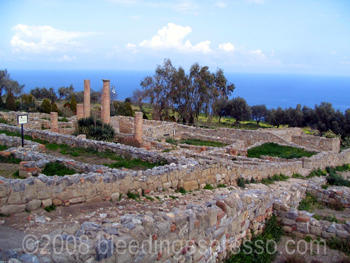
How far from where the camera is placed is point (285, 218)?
7.29 metres

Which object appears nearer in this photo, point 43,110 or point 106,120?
point 106,120

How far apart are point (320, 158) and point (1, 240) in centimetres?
1742

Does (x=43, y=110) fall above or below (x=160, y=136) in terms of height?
above

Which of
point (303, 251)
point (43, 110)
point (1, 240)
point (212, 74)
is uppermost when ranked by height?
point (212, 74)

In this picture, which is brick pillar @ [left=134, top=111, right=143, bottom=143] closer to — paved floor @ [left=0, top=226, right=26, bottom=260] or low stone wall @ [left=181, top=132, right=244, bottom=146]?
low stone wall @ [left=181, top=132, right=244, bottom=146]

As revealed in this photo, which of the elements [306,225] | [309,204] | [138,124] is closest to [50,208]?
[306,225]

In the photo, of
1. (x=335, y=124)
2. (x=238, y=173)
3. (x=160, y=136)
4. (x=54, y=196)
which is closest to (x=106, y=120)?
(x=160, y=136)

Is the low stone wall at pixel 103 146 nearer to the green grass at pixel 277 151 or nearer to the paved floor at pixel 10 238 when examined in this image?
the paved floor at pixel 10 238

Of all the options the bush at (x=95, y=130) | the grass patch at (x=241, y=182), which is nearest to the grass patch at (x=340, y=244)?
the grass patch at (x=241, y=182)

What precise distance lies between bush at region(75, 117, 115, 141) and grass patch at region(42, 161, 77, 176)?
915 centimetres

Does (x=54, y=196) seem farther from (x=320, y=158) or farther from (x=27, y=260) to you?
(x=320, y=158)

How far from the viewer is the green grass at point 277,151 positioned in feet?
61.9

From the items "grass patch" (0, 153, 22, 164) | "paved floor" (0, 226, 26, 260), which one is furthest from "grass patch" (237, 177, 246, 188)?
"paved floor" (0, 226, 26, 260)

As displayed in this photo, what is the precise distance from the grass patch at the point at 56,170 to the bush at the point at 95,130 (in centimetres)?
915
